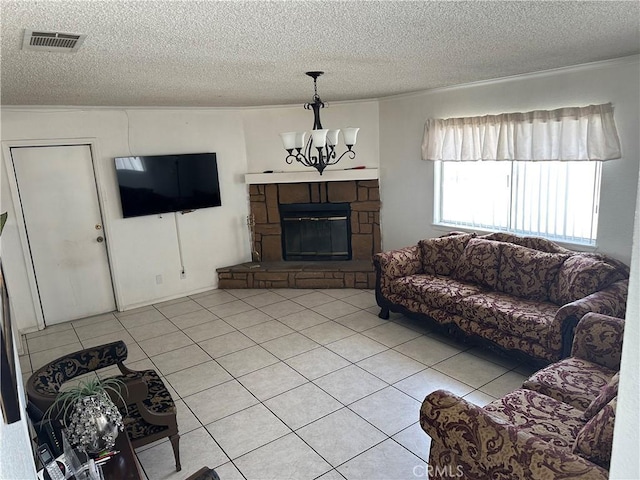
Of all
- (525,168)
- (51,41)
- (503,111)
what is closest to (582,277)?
(525,168)

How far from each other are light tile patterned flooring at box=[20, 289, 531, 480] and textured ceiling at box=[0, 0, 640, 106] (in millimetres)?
2418

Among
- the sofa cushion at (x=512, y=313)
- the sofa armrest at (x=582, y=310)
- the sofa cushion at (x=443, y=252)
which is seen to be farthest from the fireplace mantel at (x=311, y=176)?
the sofa armrest at (x=582, y=310)

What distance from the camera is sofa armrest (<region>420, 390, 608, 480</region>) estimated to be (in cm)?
172

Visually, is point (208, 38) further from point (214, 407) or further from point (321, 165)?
point (214, 407)

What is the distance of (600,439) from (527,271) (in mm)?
2348

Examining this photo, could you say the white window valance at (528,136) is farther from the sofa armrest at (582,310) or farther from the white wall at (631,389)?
the white wall at (631,389)

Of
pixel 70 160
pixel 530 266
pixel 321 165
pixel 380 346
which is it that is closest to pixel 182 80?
pixel 321 165

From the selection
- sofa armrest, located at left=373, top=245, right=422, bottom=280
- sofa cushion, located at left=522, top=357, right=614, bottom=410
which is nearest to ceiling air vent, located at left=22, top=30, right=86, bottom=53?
sofa cushion, located at left=522, top=357, right=614, bottom=410

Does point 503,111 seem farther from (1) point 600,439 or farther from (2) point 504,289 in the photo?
(1) point 600,439

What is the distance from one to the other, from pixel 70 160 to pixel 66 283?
55.0 inches

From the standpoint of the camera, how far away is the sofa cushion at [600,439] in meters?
1.74

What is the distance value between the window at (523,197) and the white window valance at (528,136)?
0.17 metres

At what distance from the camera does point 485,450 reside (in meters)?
1.91

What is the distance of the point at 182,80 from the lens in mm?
3564
